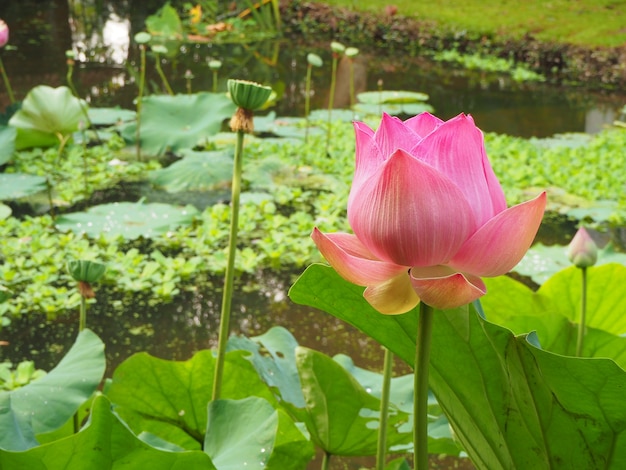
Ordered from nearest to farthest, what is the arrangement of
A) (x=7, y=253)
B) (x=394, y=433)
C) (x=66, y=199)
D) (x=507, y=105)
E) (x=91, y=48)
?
(x=394, y=433), (x=7, y=253), (x=66, y=199), (x=507, y=105), (x=91, y=48)

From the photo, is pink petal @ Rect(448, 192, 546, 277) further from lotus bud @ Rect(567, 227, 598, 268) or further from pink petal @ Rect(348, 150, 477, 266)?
lotus bud @ Rect(567, 227, 598, 268)

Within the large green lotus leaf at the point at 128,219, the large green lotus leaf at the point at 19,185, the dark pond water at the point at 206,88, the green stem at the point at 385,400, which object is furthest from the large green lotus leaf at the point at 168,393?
the large green lotus leaf at the point at 19,185

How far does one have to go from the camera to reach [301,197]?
2.88 metres

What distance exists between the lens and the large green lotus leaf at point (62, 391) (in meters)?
0.91

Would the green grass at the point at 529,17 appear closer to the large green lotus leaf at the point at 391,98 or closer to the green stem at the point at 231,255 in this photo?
the large green lotus leaf at the point at 391,98

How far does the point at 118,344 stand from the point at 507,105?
361 cm

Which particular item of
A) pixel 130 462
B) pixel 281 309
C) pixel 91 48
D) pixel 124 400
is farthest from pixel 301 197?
pixel 91 48

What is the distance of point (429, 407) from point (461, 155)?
56 cm

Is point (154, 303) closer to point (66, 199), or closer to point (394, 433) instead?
point (66, 199)

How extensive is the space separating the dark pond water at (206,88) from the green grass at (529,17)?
1.00 m

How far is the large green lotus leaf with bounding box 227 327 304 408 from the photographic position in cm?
96

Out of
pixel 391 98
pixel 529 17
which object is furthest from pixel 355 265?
pixel 529 17

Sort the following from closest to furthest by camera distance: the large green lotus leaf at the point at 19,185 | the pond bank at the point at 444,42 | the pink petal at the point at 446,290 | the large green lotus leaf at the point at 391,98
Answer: the pink petal at the point at 446,290 → the large green lotus leaf at the point at 19,185 → the large green lotus leaf at the point at 391,98 → the pond bank at the point at 444,42

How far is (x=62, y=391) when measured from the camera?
0.94 meters
